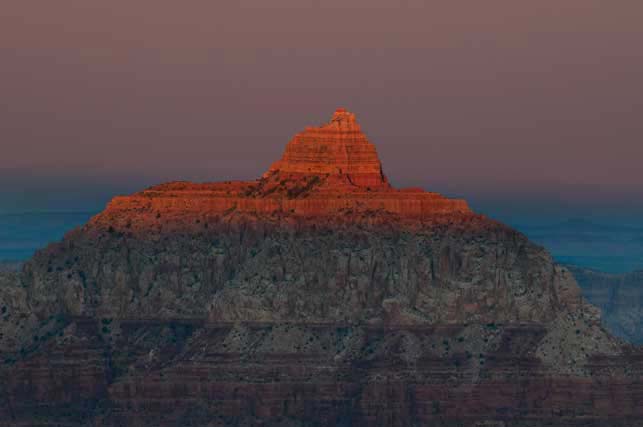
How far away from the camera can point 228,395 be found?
199m

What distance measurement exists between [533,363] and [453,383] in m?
4.07

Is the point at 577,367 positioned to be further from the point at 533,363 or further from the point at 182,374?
the point at 182,374

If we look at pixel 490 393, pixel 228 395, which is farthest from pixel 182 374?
pixel 490 393

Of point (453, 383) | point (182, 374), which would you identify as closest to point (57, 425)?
point (182, 374)

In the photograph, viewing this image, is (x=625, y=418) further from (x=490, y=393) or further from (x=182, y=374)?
(x=182, y=374)

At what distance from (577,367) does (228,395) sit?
16.8 m

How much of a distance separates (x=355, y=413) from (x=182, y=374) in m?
8.71

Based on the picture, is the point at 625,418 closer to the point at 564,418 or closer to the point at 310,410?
the point at 564,418

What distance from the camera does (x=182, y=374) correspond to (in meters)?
200

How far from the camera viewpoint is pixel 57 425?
19975cm

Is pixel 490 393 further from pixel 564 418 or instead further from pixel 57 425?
pixel 57 425

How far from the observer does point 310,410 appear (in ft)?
650

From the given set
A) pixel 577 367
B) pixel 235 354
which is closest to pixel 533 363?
pixel 577 367

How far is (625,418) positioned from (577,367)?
3.61 m
